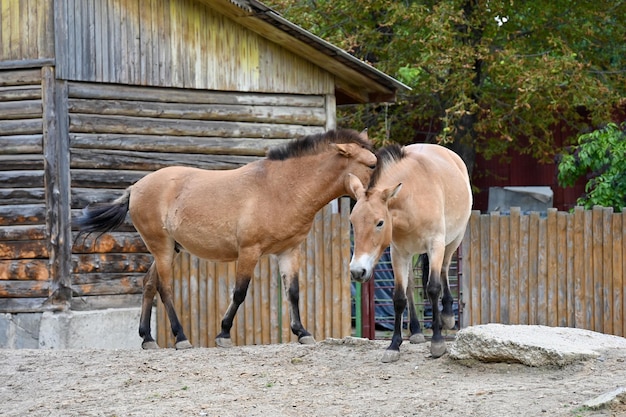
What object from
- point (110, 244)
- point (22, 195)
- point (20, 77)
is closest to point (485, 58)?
point (110, 244)

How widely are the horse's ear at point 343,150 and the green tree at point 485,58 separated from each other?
26.9 ft

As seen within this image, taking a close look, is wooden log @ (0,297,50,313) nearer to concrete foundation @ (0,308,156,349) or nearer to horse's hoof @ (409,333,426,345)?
concrete foundation @ (0,308,156,349)

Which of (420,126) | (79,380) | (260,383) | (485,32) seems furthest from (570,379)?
(420,126)

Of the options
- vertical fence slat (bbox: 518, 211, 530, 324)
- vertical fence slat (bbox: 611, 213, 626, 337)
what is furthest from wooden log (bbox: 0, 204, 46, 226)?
vertical fence slat (bbox: 611, 213, 626, 337)

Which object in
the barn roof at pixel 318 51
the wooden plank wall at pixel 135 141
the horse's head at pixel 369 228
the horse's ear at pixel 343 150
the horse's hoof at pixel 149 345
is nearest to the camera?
the horse's head at pixel 369 228

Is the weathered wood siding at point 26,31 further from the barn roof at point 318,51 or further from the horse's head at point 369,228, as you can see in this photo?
the horse's head at point 369,228

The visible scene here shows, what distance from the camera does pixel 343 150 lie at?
841cm

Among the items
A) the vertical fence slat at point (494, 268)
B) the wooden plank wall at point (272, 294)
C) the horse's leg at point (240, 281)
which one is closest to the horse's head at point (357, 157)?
the horse's leg at point (240, 281)

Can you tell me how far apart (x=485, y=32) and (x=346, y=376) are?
13.4 meters

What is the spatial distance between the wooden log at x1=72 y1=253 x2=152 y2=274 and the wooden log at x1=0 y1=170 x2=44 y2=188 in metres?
0.98

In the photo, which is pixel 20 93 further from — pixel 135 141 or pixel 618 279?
pixel 618 279

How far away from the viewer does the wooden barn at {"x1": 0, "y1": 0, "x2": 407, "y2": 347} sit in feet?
36.9

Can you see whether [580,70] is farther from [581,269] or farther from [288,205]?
[288,205]

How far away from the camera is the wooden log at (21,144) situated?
11312 mm
